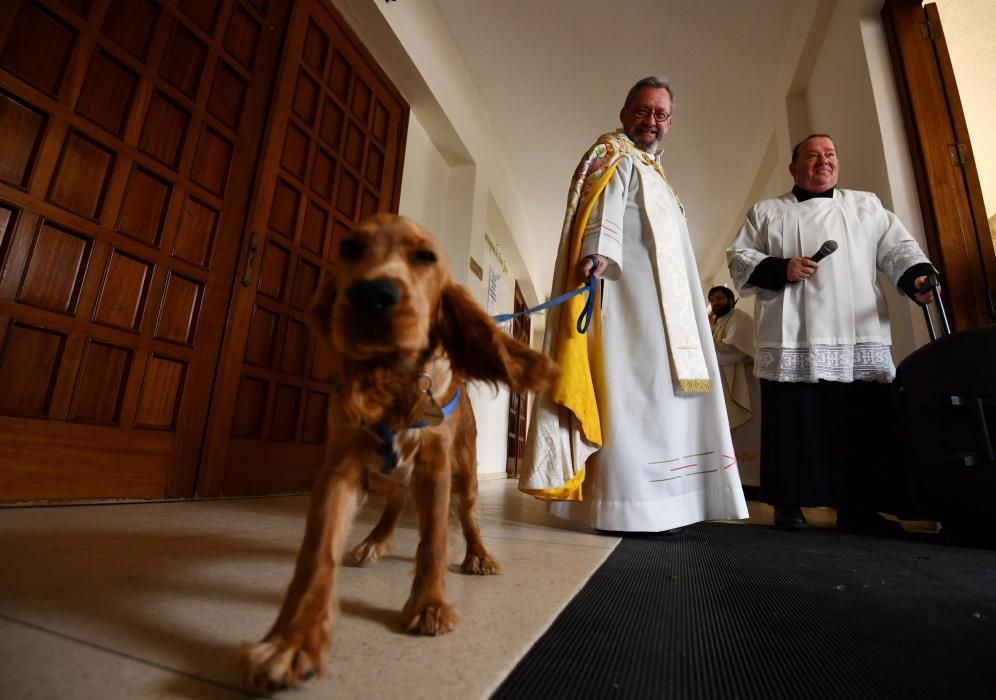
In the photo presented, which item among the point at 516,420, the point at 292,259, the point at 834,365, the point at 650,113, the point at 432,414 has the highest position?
the point at 650,113

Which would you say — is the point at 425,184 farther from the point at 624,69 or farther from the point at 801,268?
the point at 801,268

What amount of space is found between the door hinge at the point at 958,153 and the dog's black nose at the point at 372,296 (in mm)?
3741

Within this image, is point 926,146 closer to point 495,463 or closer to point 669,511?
point 669,511

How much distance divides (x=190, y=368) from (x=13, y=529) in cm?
113

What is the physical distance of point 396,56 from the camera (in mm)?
3957

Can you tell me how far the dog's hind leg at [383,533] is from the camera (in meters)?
1.21

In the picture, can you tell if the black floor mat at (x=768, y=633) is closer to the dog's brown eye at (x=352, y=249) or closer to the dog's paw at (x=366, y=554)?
the dog's paw at (x=366, y=554)

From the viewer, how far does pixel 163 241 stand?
2.29 m

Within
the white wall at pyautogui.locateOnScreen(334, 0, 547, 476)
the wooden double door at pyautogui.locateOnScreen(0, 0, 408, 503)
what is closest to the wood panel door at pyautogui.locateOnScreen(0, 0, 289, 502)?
the wooden double door at pyautogui.locateOnScreen(0, 0, 408, 503)

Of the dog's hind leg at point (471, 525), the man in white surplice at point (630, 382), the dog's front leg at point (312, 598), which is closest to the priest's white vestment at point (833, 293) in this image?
the man in white surplice at point (630, 382)

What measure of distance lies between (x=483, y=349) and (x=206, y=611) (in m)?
0.67

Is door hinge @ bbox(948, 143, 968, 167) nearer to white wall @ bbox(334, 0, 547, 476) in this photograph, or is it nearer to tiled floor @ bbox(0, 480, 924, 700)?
tiled floor @ bbox(0, 480, 924, 700)

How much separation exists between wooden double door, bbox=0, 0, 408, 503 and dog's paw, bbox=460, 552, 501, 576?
5.79ft

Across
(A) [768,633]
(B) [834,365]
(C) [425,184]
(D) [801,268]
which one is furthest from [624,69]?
(A) [768,633]
